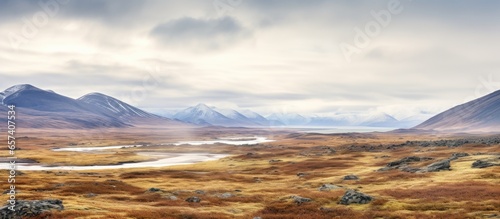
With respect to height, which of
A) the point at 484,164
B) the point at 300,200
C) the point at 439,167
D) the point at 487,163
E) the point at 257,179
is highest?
the point at 487,163

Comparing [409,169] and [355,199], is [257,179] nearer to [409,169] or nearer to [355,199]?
[409,169]

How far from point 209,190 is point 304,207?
Result: 26329mm

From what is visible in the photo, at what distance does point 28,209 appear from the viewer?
128ft

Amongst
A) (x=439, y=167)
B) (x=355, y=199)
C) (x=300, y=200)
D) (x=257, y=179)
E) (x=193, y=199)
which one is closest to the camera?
(x=355, y=199)

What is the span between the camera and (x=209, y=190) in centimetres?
7094

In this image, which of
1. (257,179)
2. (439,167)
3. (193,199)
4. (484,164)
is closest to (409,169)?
(439,167)

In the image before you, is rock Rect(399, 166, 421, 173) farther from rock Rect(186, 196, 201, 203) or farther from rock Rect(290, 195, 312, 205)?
rock Rect(186, 196, 201, 203)

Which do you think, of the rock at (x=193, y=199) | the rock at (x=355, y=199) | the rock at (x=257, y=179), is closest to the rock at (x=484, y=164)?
the rock at (x=355, y=199)

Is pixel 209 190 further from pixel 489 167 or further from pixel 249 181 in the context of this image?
pixel 489 167

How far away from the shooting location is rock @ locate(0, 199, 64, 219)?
37625 millimetres

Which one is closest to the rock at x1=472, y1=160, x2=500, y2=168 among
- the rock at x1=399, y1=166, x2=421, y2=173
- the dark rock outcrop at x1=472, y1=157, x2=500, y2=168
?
the dark rock outcrop at x1=472, y1=157, x2=500, y2=168

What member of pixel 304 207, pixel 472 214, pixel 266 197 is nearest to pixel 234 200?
pixel 266 197

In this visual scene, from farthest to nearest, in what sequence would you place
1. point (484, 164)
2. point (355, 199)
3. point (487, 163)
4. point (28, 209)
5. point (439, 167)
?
point (439, 167), point (484, 164), point (487, 163), point (355, 199), point (28, 209)

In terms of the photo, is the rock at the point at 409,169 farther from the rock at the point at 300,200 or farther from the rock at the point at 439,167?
the rock at the point at 300,200
